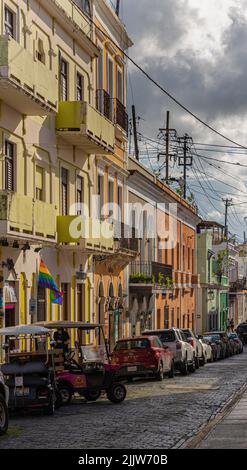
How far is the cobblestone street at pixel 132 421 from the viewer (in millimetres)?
15289

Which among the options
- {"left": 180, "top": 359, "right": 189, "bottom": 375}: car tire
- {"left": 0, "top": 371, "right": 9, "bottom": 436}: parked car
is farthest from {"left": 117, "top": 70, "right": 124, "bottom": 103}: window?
{"left": 0, "top": 371, "right": 9, "bottom": 436}: parked car

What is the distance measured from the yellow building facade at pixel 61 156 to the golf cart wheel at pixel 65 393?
3.89 metres

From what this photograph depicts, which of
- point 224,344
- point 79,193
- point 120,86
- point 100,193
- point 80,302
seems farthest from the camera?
point 224,344

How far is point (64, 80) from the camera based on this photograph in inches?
1247

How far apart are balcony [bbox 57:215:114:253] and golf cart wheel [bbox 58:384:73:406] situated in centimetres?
808

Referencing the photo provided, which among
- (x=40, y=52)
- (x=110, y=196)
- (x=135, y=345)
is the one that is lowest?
(x=135, y=345)

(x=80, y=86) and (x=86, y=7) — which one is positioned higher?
(x=86, y=7)

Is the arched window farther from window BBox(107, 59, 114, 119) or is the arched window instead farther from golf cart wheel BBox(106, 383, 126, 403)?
golf cart wheel BBox(106, 383, 126, 403)

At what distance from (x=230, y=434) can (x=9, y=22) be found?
567 inches

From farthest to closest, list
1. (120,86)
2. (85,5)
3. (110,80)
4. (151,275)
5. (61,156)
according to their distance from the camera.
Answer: (151,275) → (120,86) → (110,80) → (85,5) → (61,156)

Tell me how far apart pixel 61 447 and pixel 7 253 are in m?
11.1

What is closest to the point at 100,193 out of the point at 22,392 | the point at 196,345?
the point at 196,345

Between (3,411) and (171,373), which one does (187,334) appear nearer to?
(171,373)

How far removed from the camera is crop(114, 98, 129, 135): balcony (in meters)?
39.6
